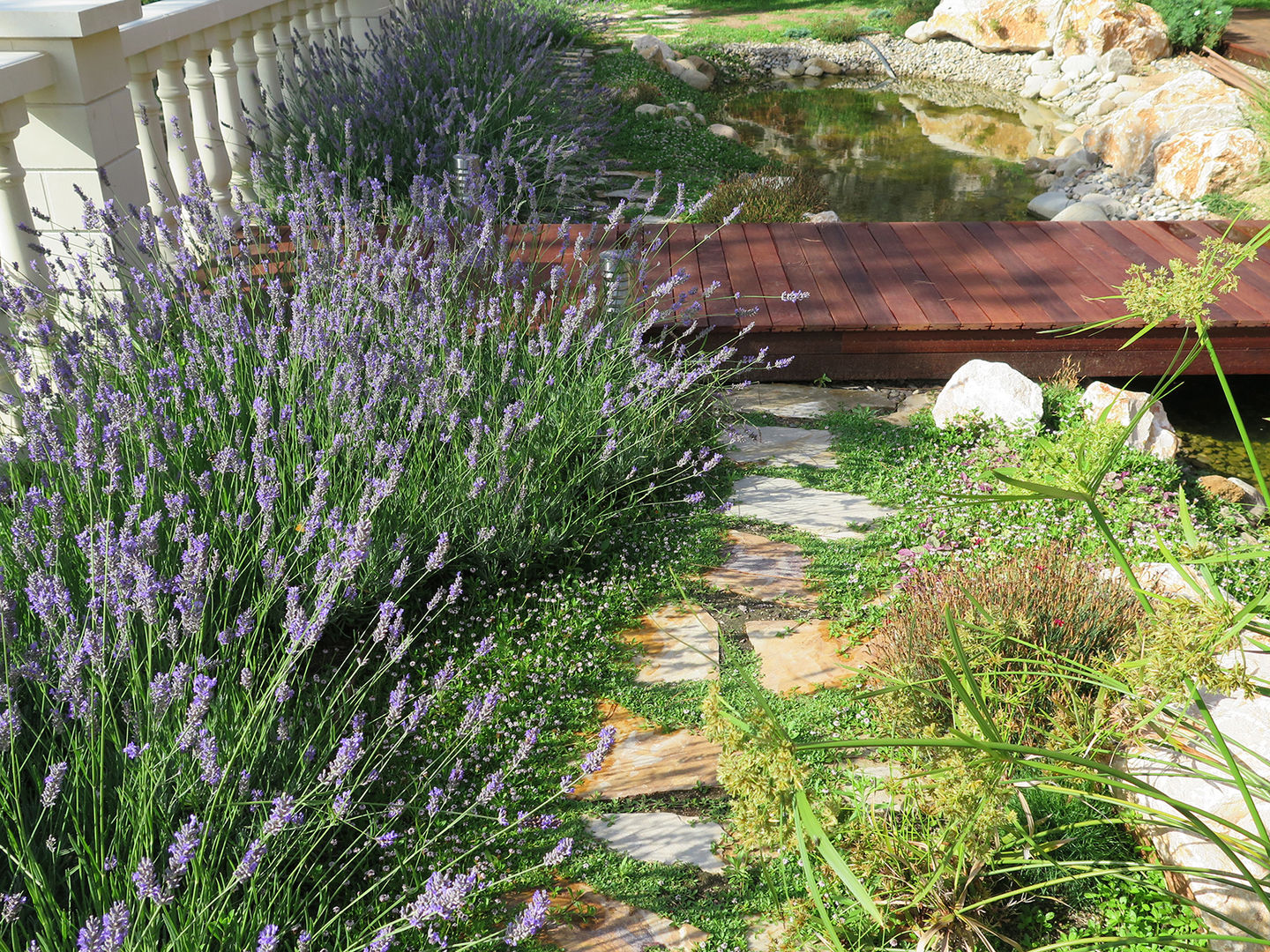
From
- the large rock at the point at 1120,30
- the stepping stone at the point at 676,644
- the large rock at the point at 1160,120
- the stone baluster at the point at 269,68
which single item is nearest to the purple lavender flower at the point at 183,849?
the stepping stone at the point at 676,644

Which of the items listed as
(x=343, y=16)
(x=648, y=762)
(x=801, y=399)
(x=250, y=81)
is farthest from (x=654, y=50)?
(x=648, y=762)

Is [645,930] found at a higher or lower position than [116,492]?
lower

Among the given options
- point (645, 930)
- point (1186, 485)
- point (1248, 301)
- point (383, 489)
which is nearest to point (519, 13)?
point (1248, 301)

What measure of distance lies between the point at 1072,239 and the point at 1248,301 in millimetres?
1042

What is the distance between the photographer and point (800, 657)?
2.85 metres

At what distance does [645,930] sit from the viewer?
6.73ft

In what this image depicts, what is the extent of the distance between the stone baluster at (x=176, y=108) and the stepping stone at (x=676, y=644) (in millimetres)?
2644

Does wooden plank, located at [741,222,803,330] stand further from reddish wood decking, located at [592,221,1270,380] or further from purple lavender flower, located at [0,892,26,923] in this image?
purple lavender flower, located at [0,892,26,923]

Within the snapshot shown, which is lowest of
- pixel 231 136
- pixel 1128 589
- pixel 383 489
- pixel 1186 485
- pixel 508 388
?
pixel 1186 485

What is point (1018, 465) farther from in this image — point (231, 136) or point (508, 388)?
point (231, 136)

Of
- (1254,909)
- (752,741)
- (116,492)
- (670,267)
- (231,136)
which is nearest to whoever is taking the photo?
(752,741)

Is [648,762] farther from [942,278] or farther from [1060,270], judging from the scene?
[1060,270]

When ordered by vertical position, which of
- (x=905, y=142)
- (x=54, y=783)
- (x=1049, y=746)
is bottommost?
(x=1049, y=746)

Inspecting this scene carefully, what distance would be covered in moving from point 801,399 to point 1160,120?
5829mm
